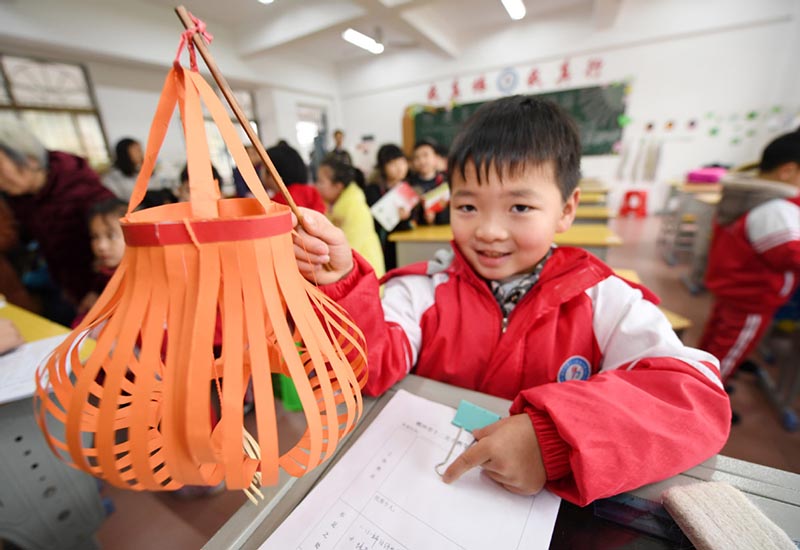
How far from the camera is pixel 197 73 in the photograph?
25 cm

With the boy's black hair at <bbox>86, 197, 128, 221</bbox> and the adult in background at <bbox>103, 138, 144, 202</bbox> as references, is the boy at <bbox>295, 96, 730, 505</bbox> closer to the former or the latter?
the boy's black hair at <bbox>86, 197, 128, 221</bbox>

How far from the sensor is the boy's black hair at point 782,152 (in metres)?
1.43

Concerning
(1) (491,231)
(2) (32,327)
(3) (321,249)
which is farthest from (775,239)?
(2) (32,327)

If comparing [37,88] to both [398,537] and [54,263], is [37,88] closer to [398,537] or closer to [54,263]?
[54,263]

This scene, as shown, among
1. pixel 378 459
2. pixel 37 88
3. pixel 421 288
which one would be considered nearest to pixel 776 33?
pixel 421 288

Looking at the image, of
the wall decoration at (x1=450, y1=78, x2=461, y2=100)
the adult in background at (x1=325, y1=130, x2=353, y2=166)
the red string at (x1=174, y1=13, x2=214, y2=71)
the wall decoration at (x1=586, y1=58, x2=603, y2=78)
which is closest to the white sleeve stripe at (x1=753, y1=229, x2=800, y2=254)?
the adult in background at (x1=325, y1=130, x2=353, y2=166)

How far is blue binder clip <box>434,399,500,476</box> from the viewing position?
47 centimetres

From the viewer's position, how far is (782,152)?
146cm

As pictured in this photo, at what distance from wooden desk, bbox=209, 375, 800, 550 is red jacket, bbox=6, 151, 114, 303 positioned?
1.67 m

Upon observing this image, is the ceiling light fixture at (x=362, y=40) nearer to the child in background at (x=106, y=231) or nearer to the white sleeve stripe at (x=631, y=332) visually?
the white sleeve stripe at (x=631, y=332)

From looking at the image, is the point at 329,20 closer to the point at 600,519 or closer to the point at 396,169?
the point at 600,519

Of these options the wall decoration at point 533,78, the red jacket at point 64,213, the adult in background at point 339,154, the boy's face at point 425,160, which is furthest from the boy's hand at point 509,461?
the wall decoration at point 533,78

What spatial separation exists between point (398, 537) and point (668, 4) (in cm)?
486

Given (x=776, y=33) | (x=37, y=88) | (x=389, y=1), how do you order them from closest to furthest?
(x=389, y=1) < (x=37, y=88) < (x=776, y=33)
